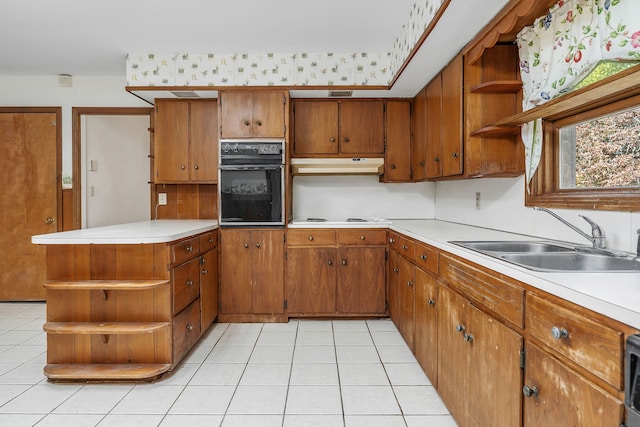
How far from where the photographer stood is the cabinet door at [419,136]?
125 inches

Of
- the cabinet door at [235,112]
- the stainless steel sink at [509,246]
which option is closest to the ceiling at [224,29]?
the cabinet door at [235,112]

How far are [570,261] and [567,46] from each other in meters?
0.98

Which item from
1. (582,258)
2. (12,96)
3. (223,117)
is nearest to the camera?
(582,258)

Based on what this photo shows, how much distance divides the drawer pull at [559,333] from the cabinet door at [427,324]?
102 centimetres

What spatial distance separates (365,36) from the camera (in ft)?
Result: 9.48

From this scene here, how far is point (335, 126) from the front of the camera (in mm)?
3521

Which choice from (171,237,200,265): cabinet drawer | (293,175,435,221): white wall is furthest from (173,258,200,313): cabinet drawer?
(293,175,435,221): white wall

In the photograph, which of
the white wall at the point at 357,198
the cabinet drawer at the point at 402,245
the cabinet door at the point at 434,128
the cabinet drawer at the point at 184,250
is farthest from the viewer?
the white wall at the point at 357,198

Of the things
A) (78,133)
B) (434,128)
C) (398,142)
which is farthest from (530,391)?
(78,133)

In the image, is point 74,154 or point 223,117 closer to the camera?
point 223,117

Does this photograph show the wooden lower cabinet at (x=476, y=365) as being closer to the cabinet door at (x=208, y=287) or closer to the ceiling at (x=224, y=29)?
the ceiling at (x=224, y=29)

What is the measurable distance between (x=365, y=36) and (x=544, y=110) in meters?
1.63

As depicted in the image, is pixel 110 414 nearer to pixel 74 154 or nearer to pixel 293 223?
pixel 293 223

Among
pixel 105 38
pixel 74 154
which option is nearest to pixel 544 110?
pixel 105 38
